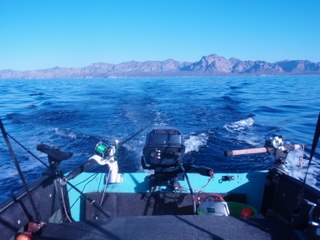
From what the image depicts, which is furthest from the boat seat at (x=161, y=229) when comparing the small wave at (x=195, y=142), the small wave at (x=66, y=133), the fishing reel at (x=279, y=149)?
the small wave at (x=66, y=133)

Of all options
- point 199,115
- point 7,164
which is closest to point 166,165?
point 7,164

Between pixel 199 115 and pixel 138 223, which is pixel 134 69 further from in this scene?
pixel 138 223

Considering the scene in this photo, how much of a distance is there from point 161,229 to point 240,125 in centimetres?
1028

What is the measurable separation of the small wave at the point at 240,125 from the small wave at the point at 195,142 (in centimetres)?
171

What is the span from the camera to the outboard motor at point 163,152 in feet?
13.5

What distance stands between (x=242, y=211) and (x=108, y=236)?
1793mm

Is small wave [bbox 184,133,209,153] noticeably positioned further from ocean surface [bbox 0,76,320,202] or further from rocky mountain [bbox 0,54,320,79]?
rocky mountain [bbox 0,54,320,79]

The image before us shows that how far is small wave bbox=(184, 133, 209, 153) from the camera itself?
9.09m

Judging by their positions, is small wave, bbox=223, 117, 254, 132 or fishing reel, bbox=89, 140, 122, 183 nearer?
fishing reel, bbox=89, 140, 122, 183

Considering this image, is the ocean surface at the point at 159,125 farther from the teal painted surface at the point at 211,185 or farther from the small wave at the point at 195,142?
the teal painted surface at the point at 211,185

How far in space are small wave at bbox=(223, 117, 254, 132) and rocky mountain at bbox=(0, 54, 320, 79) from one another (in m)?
93.1

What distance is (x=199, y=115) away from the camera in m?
14.2

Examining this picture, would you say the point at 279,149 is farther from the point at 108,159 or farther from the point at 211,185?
the point at 108,159

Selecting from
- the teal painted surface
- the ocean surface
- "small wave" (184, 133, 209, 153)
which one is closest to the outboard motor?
the teal painted surface
